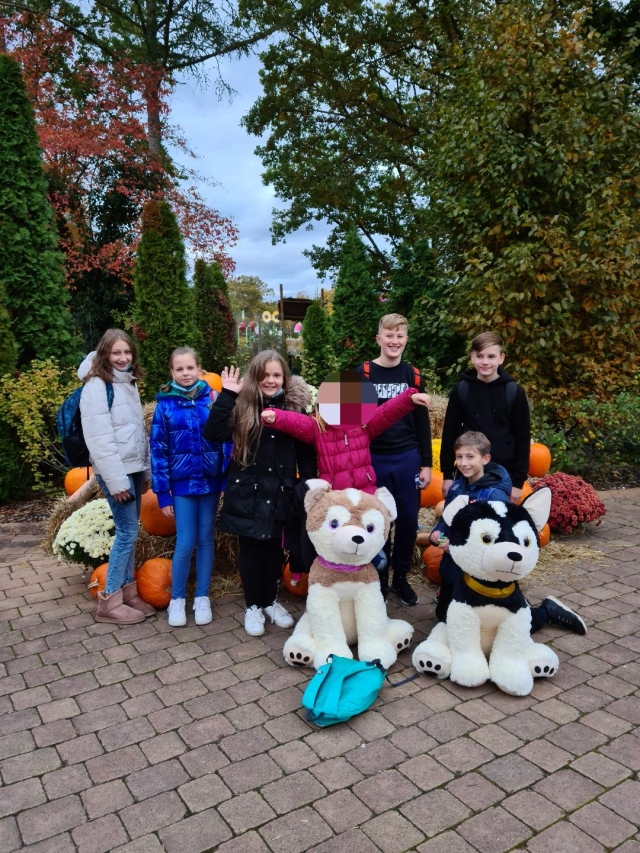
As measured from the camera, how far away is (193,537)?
12.7 feet

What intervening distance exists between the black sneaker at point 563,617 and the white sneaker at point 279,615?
163 centimetres

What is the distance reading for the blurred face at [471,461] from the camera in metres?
3.44

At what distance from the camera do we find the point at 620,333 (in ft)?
24.2

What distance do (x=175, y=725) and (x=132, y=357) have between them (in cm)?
221

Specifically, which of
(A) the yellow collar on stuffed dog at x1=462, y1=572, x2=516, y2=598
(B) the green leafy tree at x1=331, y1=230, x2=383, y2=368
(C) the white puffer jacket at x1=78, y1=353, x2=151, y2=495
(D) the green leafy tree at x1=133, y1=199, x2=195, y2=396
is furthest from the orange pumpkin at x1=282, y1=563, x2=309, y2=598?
(B) the green leafy tree at x1=331, y1=230, x2=383, y2=368

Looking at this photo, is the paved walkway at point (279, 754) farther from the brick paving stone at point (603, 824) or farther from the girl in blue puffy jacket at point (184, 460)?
the girl in blue puffy jacket at point (184, 460)

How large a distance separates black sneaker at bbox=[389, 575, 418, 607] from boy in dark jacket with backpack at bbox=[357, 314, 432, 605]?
0.21 m

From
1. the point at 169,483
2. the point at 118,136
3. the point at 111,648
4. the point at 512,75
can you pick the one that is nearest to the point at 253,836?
the point at 111,648

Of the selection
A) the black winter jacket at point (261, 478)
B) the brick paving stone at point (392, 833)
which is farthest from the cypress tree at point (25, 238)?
the brick paving stone at point (392, 833)

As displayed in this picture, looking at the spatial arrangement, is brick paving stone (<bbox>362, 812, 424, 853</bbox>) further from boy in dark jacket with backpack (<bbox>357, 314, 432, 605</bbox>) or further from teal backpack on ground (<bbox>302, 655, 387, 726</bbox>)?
boy in dark jacket with backpack (<bbox>357, 314, 432, 605</bbox>)

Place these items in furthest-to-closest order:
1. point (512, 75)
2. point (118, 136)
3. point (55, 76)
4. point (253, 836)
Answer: point (55, 76) → point (118, 136) → point (512, 75) → point (253, 836)

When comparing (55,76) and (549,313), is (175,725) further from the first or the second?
(55,76)

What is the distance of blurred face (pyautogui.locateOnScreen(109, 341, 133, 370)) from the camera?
372 cm

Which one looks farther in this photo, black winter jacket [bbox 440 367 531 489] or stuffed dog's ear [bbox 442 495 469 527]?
black winter jacket [bbox 440 367 531 489]
